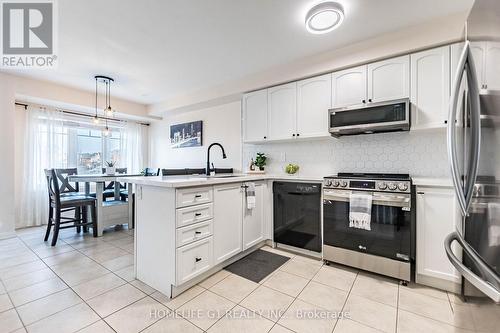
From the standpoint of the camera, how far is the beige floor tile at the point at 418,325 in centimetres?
147

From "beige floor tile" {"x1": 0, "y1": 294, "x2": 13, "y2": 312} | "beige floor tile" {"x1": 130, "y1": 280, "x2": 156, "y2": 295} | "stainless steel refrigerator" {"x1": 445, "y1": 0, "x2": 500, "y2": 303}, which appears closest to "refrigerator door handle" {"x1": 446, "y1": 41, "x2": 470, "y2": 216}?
"stainless steel refrigerator" {"x1": 445, "y1": 0, "x2": 500, "y2": 303}

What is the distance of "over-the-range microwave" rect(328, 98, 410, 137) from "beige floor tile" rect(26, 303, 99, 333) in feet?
9.07

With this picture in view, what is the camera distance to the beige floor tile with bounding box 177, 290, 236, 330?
1.57 meters

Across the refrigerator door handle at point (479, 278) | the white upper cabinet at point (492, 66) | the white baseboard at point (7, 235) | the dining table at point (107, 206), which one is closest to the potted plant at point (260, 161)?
the dining table at point (107, 206)

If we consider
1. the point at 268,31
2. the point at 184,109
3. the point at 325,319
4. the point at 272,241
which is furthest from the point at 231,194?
the point at 184,109

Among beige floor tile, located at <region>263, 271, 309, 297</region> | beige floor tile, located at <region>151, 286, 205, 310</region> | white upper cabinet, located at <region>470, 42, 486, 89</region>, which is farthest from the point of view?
beige floor tile, located at <region>263, 271, 309, 297</region>

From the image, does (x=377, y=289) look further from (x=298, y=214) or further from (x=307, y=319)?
(x=298, y=214)

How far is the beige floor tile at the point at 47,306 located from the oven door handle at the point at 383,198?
249 cm

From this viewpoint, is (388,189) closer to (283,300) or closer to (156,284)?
(283,300)

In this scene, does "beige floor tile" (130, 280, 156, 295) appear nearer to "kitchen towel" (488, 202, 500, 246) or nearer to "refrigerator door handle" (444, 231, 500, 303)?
"refrigerator door handle" (444, 231, 500, 303)

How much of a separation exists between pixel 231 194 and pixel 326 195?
105 centimetres

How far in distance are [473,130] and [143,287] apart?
2.49m

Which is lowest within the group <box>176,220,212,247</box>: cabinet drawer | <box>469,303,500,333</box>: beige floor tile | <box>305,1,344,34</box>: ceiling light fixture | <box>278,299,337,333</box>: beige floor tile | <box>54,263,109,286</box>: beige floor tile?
<box>278,299,337,333</box>: beige floor tile

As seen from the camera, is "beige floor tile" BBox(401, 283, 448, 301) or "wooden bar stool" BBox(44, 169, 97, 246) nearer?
"beige floor tile" BBox(401, 283, 448, 301)
